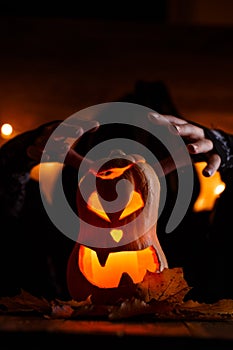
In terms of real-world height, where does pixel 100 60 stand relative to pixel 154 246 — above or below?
above

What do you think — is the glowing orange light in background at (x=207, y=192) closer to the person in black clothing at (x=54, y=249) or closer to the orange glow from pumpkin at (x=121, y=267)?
the person in black clothing at (x=54, y=249)

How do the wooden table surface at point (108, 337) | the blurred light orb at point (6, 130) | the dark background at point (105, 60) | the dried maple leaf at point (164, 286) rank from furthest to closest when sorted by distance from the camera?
the dark background at point (105, 60)
the blurred light orb at point (6, 130)
the dried maple leaf at point (164, 286)
the wooden table surface at point (108, 337)

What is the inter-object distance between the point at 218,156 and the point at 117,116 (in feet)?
1.30

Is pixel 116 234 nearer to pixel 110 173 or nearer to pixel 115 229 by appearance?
pixel 115 229

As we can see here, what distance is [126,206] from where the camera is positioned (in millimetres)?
1224

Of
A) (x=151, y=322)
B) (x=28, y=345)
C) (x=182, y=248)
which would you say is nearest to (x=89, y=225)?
(x=151, y=322)

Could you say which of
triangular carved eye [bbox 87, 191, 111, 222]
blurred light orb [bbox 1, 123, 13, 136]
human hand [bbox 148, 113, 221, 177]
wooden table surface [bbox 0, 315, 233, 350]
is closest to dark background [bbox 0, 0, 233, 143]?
blurred light orb [bbox 1, 123, 13, 136]

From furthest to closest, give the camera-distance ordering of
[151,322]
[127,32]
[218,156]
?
[127,32] → [218,156] → [151,322]

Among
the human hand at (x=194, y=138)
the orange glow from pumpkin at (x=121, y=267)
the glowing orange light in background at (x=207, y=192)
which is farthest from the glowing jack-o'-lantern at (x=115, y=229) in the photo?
the glowing orange light in background at (x=207, y=192)

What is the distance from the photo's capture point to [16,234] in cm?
174

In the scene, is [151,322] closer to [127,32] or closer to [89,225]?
[89,225]

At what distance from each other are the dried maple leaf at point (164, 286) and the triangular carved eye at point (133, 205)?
187mm

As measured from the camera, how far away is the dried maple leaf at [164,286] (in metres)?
1.07

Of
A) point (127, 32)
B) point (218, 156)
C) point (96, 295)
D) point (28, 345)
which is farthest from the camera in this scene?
point (127, 32)
